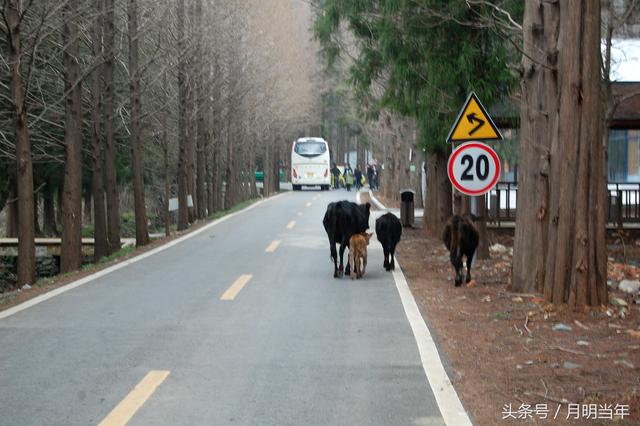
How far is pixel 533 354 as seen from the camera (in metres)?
8.95

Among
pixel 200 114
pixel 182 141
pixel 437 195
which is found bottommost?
pixel 437 195

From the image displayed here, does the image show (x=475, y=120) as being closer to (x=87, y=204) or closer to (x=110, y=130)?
(x=110, y=130)

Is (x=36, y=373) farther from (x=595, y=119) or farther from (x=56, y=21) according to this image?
(x=56, y=21)

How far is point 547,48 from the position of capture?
41.9 ft

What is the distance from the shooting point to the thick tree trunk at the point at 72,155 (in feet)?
70.3

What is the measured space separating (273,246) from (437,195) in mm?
5728

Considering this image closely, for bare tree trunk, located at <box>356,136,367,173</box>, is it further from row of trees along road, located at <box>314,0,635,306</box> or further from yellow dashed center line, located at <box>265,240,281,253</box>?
row of trees along road, located at <box>314,0,635,306</box>

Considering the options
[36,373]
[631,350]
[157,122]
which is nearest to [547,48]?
[631,350]

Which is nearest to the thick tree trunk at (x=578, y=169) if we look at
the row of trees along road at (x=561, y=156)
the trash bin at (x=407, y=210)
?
the row of trees along road at (x=561, y=156)

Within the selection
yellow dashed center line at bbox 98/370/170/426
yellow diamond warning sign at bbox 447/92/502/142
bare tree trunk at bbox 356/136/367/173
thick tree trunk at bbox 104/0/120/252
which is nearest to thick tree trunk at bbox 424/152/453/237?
thick tree trunk at bbox 104/0/120/252

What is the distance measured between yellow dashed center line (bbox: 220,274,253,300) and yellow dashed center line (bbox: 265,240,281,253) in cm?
500

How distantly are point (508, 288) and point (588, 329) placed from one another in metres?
3.18

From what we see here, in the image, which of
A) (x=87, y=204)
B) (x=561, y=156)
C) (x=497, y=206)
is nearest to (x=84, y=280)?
(x=561, y=156)

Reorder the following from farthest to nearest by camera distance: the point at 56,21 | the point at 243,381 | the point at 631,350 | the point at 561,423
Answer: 1. the point at 56,21
2. the point at 631,350
3. the point at 243,381
4. the point at 561,423
